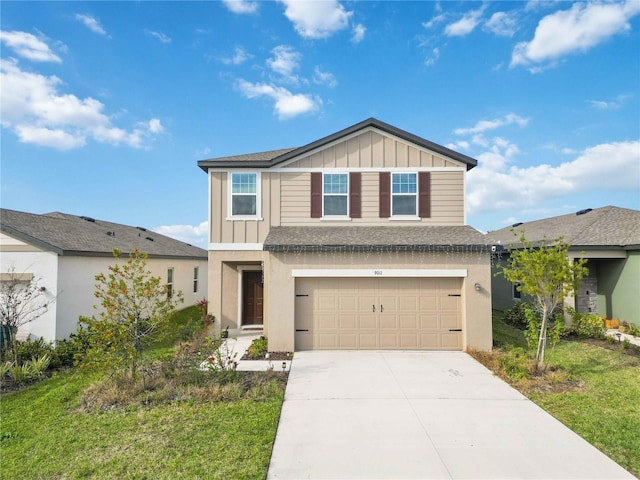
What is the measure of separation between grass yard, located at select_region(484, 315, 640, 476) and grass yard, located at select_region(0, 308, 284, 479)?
4.93 meters

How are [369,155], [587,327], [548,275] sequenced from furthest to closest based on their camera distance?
[369,155] < [587,327] < [548,275]

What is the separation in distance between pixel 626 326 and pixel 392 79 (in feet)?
43.9

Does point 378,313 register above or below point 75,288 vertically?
below

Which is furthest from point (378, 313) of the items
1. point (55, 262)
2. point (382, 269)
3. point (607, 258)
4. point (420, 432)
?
point (607, 258)

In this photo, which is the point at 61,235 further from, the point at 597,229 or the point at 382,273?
the point at 597,229

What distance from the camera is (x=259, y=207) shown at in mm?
11414

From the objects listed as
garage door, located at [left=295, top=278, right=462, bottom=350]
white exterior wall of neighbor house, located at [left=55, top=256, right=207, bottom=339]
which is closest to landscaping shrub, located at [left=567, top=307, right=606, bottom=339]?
garage door, located at [left=295, top=278, right=462, bottom=350]

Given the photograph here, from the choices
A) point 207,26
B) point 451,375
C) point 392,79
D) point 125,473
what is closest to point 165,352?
point 125,473

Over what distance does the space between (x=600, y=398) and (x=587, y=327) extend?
21.0 ft

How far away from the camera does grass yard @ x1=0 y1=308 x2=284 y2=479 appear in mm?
4051

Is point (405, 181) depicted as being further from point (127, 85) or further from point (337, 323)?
point (127, 85)

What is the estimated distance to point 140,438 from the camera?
4.79 meters

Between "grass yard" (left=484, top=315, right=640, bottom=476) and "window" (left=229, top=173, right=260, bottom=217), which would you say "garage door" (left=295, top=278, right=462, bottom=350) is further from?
"window" (left=229, top=173, right=260, bottom=217)

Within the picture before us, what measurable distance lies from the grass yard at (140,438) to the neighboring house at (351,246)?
3.61m
